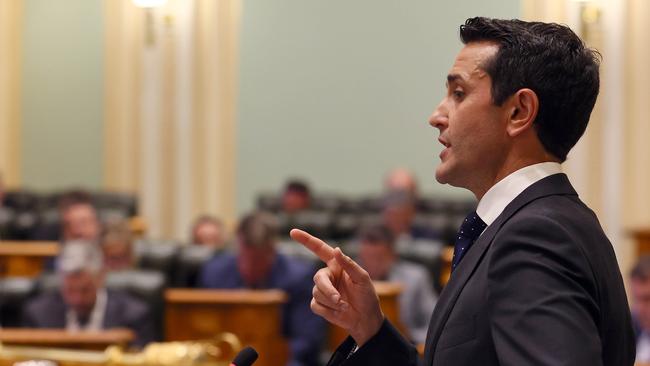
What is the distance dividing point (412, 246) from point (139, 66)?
4.57m

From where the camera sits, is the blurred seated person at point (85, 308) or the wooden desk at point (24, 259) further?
the wooden desk at point (24, 259)

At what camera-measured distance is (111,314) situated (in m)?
4.61

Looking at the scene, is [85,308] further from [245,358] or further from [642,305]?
[245,358]

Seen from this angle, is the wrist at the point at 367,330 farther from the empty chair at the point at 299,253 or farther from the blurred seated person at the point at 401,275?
the empty chair at the point at 299,253

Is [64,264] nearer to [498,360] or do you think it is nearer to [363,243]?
[363,243]

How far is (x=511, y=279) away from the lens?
1.14m

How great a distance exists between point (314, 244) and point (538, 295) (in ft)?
1.25

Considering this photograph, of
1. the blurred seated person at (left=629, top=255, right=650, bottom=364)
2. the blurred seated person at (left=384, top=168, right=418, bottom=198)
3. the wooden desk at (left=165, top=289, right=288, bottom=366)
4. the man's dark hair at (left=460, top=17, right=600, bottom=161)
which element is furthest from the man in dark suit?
the blurred seated person at (left=384, top=168, right=418, bottom=198)

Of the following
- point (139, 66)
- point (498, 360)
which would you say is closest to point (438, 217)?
point (139, 66)

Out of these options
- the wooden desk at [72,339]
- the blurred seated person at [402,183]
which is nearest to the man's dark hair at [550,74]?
the wooden desk at [72,339]

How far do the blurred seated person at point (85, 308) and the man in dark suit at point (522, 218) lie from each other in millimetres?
3355

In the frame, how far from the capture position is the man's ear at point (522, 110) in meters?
1.25

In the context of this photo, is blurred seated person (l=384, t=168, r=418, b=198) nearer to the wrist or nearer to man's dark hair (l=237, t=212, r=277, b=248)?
man's dark hair (l=237, t=212, r=277, b=248)

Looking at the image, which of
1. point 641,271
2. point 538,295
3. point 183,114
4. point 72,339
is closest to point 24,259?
point 72,339
